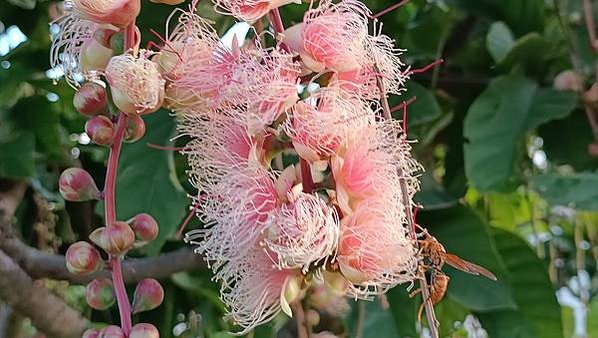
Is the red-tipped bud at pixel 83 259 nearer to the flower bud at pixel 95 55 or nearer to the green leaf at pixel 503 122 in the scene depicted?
A: the flower bud at pixel 95 55

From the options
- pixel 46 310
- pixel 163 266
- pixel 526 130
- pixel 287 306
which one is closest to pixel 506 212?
pixel 526 130

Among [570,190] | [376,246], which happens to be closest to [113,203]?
[376,246]

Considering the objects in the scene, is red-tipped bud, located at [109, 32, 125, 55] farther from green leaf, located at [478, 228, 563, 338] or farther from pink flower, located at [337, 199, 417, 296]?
green leaf, located at [478, 228, 563, 338]

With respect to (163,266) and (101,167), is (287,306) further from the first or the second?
(101,167)

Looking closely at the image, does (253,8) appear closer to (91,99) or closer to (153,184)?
(91,99)

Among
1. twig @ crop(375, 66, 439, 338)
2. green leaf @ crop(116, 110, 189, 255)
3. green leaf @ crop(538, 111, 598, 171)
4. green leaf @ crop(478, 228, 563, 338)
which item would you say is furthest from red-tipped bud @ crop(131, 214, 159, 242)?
green leaf @ crop(538, 111, 598, 171)

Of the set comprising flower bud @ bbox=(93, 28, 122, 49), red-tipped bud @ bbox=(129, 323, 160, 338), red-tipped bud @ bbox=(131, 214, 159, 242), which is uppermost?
flower bud @ bbox=(93, 28, 122, 49)

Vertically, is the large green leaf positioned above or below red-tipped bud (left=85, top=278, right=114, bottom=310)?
below

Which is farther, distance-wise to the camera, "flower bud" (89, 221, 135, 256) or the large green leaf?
the large green leaf

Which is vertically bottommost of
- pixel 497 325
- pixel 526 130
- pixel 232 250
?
pixel 497 325
